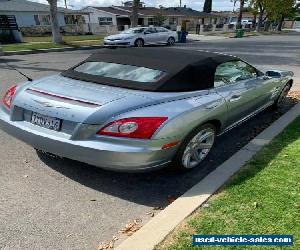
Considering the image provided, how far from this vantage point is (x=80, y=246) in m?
2.74

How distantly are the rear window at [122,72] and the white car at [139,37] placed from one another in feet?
58.3

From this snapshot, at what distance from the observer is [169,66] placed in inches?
156

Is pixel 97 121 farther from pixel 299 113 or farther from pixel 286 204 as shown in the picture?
pixel 299 113

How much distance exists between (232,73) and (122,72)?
168cm

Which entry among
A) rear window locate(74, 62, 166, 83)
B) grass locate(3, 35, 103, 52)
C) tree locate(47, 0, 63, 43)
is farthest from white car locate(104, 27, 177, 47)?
rear window locate(74, 62, 166, 83)

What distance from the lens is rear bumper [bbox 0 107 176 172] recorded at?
124 inches

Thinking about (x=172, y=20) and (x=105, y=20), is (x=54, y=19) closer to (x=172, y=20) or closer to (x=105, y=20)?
(x=105, y=20)

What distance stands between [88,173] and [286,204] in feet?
7.20

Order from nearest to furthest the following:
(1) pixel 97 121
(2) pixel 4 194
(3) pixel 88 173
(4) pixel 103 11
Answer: (1) pixel 97 121, (2) pixel 4 194, (3) pixel 88 173, (4) pixel 103 11

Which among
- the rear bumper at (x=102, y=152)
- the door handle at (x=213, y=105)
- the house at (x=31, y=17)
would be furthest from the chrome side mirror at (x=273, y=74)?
the house at (x=31, y=17)

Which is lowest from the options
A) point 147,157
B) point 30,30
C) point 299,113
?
point 30,30

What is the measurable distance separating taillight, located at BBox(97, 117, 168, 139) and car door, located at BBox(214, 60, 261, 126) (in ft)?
4.48

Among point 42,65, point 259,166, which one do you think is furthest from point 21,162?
point 42,65

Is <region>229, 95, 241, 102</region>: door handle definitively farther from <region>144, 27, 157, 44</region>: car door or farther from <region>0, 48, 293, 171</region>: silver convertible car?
<region>144, 27, 157, 44</region>: car door
